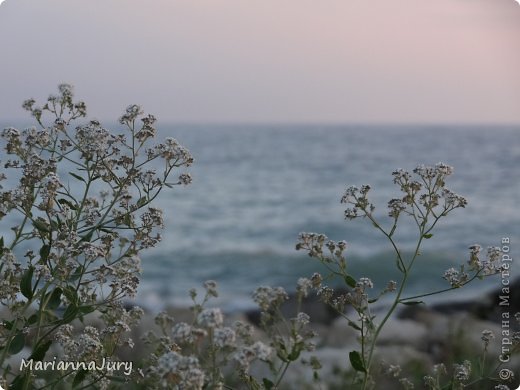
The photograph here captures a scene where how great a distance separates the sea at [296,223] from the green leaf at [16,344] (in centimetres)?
611

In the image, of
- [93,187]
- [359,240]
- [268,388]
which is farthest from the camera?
[93,187]

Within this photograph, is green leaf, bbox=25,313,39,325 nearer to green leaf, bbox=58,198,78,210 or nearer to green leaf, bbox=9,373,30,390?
green leaf, bbox=9,373,30,390

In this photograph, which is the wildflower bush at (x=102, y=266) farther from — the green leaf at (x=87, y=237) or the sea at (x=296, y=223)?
the sea at (x=296, y=223)

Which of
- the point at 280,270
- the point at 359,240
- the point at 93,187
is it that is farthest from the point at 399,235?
the point at 93,187

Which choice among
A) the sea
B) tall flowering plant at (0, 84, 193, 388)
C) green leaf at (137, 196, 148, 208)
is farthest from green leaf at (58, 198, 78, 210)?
the sea

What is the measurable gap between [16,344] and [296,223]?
774 inches

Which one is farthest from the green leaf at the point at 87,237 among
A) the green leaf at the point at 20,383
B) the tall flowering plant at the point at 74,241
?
the green leaf at the point at 20,383

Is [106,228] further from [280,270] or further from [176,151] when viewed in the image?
[280,270]

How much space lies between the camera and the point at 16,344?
2.34 metres

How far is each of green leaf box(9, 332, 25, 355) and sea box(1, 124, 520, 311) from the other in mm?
6106

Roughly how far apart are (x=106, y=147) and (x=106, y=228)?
297 mm

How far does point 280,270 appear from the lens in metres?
17.2

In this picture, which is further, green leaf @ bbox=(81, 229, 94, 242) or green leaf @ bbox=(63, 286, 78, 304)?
green leaf @ bbox=(81, 229, 94, 242)

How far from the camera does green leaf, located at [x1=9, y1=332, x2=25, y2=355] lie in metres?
2.33
